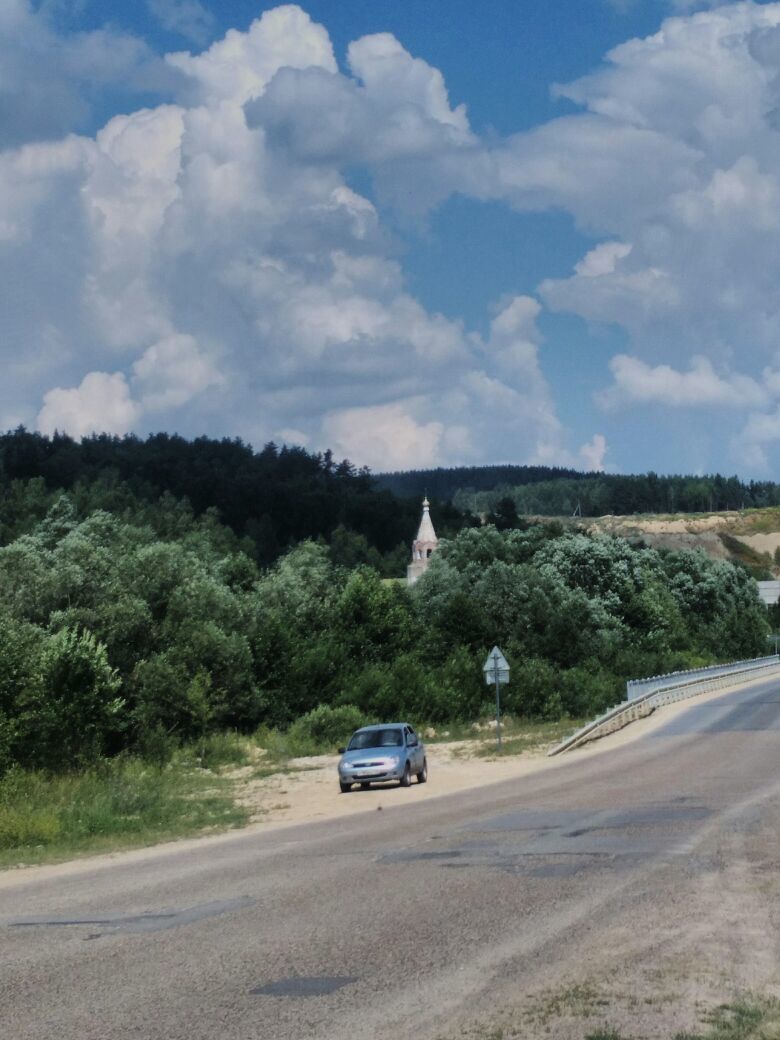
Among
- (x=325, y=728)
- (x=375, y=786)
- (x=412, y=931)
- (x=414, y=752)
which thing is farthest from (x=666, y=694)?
(x=412, y=931)

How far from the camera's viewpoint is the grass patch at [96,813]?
853 inches

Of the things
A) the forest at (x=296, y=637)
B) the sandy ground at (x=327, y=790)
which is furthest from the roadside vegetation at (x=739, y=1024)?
the forest at (x=296, y=637)

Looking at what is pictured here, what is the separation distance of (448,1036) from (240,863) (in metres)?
9.97

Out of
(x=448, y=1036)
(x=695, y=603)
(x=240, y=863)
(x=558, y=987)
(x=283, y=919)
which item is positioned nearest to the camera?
(x=448, y=1036)

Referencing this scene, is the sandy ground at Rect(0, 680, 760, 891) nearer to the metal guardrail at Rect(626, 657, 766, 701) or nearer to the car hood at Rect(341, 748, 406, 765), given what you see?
the car hood at Rect(341, 748, 406, 765)

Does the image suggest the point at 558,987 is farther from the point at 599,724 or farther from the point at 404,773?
the point at 599,724

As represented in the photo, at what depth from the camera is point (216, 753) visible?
153ft

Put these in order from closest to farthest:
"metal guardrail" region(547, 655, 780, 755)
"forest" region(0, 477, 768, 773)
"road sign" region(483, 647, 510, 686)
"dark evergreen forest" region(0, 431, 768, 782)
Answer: "forest" region(0, 477, 768, 773) → "dark evergreen forest" region(0, 431, 768, 782) → "road sign" region(483, 647, 510, 686) → "metal guardrail" region(547, 655, 780, 755)

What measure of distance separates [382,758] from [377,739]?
1.24 meters

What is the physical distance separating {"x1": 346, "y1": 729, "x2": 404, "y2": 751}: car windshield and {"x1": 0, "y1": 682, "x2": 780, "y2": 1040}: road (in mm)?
10999

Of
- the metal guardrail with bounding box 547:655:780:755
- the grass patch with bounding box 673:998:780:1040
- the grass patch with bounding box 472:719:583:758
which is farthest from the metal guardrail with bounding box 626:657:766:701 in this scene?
the grass patch with bounding box 673:998:780:1040

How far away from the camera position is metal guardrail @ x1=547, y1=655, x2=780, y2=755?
44812 mm

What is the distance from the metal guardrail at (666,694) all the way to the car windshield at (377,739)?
9.18 m

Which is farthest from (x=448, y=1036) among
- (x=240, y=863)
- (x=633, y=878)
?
(x=240, y=863)
